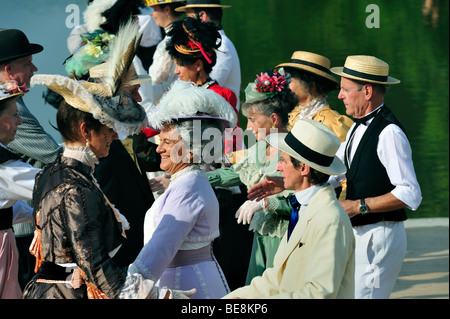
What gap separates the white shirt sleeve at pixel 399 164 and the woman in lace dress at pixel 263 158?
80cm

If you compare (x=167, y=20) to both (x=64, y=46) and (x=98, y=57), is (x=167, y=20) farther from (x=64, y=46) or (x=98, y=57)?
(x=98, y=57)

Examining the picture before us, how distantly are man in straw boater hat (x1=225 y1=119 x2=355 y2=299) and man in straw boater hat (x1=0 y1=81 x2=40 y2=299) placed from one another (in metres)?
1.46

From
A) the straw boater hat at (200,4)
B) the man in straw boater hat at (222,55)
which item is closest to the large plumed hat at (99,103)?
the man in straw boater hat at (222,55)

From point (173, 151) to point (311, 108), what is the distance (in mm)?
1862

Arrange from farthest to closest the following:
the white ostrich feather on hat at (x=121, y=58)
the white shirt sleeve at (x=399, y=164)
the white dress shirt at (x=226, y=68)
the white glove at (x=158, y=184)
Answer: the white dress shirt at (x=226, y=68)
the white glove at (x=158, y=184)
the white shirt sleeve at (x=399, y=164)
the white ostrich feather on hat at (x=121, y=58)

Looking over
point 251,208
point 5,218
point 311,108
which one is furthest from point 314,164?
point 311,108

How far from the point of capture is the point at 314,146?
3.82m

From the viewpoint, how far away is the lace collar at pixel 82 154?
381 centimetres

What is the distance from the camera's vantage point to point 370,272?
502cm

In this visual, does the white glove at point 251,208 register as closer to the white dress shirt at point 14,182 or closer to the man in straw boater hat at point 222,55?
the white dress shirt at point 14,182

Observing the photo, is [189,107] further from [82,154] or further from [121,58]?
[82,154]
